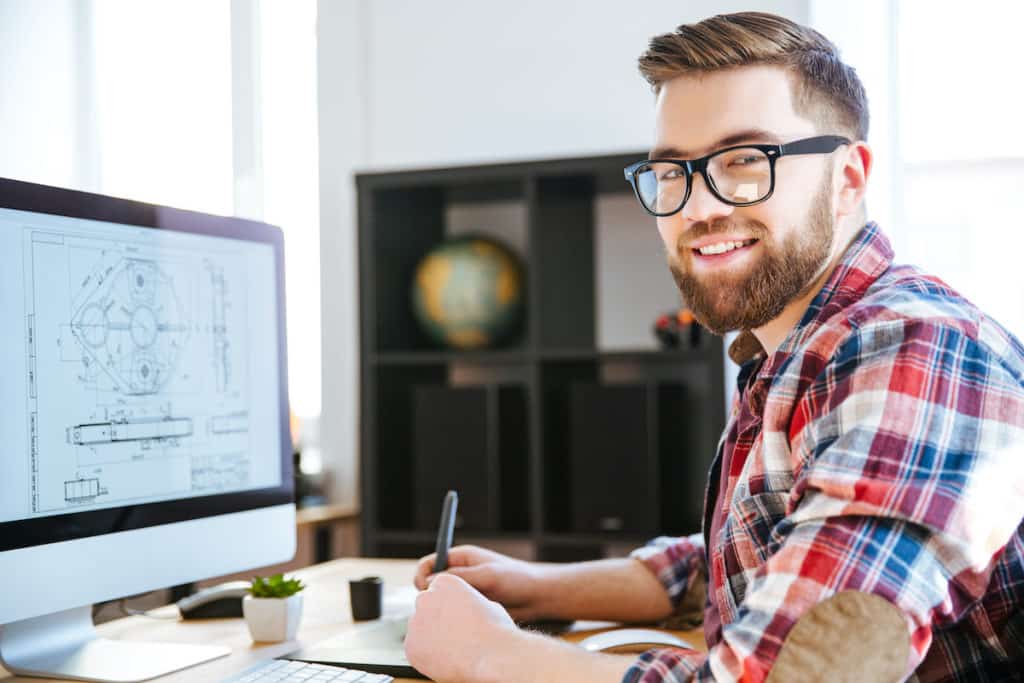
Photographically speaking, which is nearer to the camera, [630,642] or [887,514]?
[887,514]

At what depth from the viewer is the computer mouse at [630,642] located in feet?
4.01

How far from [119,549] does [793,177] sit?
856 mm

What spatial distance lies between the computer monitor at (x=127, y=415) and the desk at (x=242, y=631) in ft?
0.13

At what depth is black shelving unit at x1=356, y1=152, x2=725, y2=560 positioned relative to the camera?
2.67 m

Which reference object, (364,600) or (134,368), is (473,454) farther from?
(134,368)

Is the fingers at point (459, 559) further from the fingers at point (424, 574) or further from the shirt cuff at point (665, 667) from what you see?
the shirt cuff at point (665, 667)

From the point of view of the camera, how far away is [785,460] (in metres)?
0.97

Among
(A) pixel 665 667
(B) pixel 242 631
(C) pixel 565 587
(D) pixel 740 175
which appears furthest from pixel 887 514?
(B) pixel 242 631

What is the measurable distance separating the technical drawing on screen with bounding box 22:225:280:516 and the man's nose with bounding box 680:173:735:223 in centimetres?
61

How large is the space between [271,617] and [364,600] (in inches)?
6.6

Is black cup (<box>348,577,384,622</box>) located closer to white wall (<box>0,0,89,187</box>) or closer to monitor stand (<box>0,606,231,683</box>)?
monitor stand (<box>0,606,231,683</box>)

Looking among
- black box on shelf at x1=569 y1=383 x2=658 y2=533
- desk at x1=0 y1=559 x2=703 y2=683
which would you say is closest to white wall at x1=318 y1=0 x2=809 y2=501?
black box on shelf at x1=569 y1=383 x2=658 y2=533

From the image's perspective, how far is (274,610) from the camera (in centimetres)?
131

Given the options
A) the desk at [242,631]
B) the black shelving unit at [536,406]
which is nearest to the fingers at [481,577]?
the desk at [242,631]
